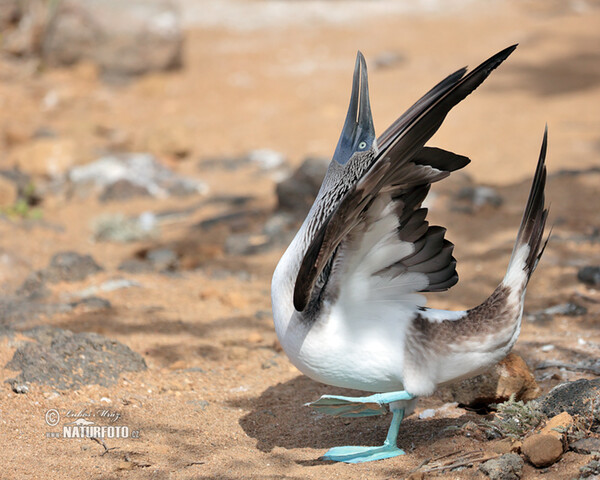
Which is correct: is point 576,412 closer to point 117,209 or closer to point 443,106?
point 443,106

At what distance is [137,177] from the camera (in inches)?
344

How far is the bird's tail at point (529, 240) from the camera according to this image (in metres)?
3.11

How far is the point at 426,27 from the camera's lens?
14.3 meters

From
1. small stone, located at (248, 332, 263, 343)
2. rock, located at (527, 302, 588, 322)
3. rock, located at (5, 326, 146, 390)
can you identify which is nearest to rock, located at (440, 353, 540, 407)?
rock, located at (527, 302, 588, 322)

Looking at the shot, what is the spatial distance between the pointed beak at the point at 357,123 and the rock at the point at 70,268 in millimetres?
3288

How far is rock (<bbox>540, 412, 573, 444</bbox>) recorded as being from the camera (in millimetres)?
2913

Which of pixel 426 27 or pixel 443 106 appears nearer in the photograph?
pixel 443 106

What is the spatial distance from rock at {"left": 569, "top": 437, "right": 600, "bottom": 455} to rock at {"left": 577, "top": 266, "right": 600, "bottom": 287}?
260cm

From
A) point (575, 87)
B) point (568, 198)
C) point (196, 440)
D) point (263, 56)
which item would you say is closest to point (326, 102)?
point (263, 56)

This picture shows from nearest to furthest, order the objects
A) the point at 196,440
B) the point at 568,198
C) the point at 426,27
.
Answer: the point at 196,440, the point at 568,198, the point at 426,27

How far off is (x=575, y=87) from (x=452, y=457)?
9.24 metres

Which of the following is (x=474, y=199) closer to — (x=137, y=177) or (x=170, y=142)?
(x=137, y=177)

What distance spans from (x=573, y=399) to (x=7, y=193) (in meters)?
6.67

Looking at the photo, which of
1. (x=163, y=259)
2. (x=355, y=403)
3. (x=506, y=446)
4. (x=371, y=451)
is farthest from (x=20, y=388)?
(x=163, y=259)
